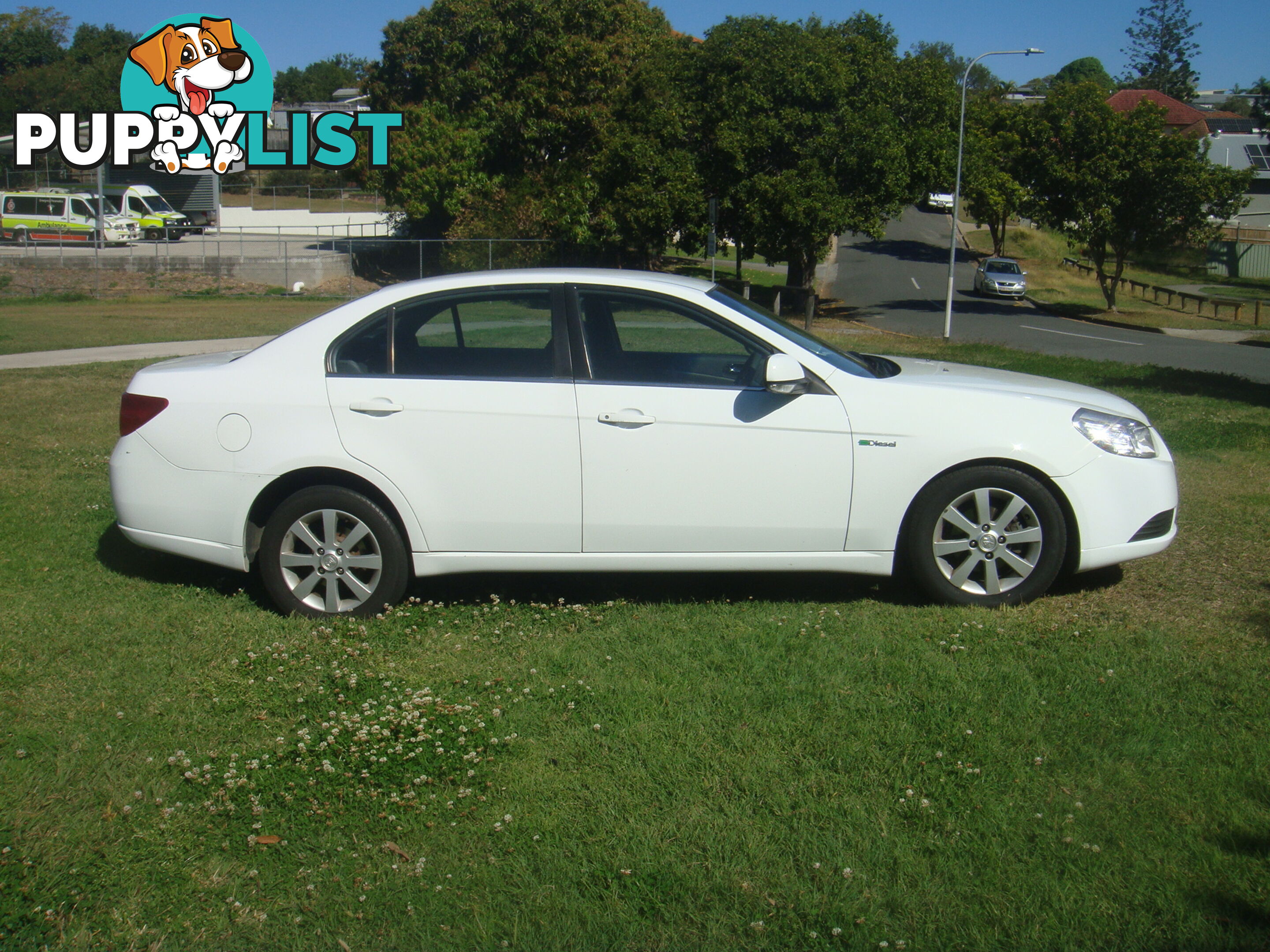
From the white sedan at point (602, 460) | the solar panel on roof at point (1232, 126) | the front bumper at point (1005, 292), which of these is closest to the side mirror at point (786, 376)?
the white sedan at point (602, 460)

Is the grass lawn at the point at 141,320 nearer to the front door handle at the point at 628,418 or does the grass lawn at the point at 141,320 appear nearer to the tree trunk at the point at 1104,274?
the front door handle at the point at 628,418

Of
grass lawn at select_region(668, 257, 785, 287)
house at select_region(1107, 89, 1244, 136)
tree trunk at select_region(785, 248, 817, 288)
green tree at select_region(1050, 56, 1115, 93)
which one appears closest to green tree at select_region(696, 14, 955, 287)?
tree trunk at select_region(785, 248, 817, 288)

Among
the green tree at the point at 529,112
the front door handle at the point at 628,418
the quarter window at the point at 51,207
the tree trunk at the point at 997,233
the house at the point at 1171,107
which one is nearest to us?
the front door handle at the point at 628,418

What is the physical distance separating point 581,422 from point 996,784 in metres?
2.42

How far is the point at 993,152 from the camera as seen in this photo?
38.1 meters

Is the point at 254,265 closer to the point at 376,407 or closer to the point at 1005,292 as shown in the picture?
the point at 1005,292

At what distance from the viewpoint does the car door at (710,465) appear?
5.13 meters

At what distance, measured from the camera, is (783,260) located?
3362 cm

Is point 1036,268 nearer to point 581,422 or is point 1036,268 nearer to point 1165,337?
point 1165,337

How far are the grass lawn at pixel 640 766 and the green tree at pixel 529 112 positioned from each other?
28.6m

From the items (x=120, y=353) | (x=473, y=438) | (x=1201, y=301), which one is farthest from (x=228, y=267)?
(x=473, y=438)

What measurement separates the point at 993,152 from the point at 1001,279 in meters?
7.21

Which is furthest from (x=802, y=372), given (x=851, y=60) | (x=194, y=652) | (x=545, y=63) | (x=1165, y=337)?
(x=545, y=63)

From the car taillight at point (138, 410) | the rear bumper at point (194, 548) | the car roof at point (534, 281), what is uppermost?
the car roof at point (534, 281)
